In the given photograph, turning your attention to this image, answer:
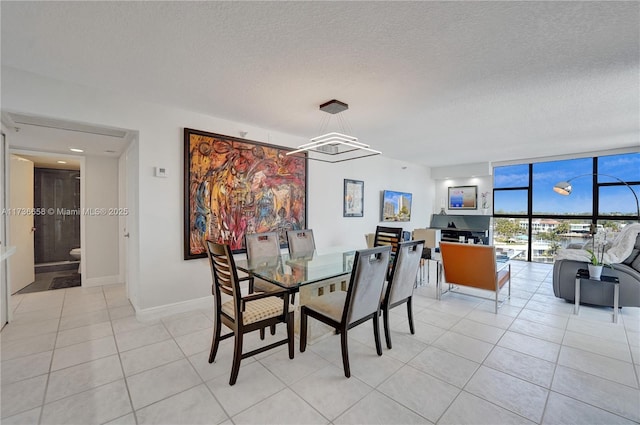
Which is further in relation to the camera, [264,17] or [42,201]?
[42,201]

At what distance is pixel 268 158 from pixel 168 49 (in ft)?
6.76

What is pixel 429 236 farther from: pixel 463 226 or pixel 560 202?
pixel 560 202

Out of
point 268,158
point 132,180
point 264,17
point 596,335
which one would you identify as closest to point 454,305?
point 596,335

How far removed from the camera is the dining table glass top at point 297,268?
2250 millimetres

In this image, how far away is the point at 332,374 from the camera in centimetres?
209

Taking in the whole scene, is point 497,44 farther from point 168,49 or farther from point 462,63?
point 168,49

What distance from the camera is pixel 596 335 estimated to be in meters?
2.75

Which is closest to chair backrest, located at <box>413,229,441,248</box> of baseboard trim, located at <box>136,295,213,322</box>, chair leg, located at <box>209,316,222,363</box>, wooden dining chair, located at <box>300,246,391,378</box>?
wooden dining chair, located at <box>300,246,391,378</box>

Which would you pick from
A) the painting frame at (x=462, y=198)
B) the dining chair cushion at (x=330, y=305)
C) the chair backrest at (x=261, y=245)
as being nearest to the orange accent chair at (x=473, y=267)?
the dining chair cushion at (x=330, y=305)

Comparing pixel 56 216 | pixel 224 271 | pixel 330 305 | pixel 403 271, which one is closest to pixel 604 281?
pixel 403 271

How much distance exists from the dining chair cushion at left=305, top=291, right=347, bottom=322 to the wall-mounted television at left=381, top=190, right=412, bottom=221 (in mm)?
4110

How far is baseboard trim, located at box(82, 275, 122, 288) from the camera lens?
4337 mm

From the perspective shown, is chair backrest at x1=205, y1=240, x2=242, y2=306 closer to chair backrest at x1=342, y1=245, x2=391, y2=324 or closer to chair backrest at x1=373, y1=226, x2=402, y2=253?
chair backrest at x1=342, y1=245, x2=391, y2=324

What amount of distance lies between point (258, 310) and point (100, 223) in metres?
3.97
